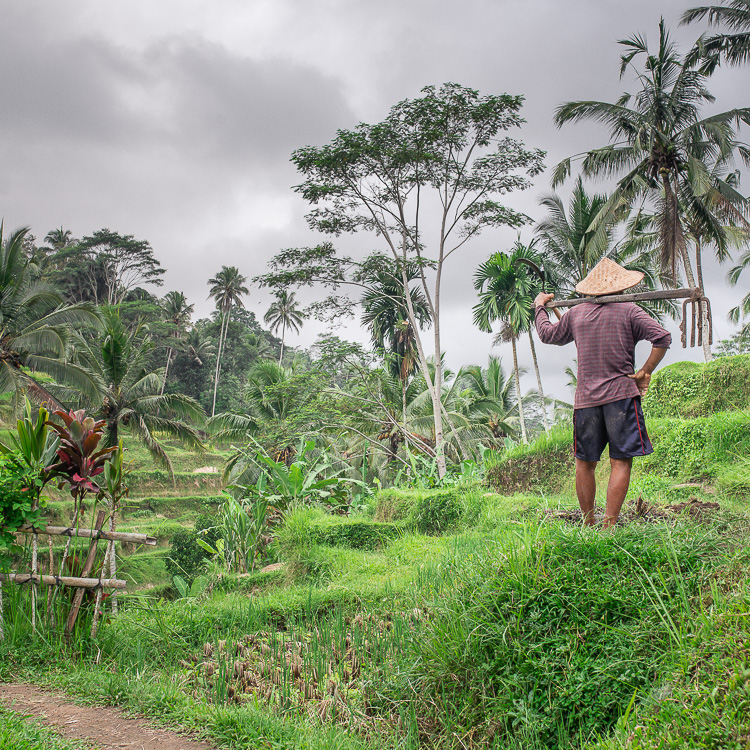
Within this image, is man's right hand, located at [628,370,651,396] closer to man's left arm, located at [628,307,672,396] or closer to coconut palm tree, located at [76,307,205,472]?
man's left arm, located at [628,307,672,396]

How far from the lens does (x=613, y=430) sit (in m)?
3.80

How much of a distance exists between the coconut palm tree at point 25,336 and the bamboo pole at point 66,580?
13.3 meters

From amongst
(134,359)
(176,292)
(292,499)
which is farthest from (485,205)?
(176,292)

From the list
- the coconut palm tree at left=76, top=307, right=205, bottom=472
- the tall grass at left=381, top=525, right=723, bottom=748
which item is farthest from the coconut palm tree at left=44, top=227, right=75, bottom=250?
the tall grass at left=381, top=525, right=723, bottom=748

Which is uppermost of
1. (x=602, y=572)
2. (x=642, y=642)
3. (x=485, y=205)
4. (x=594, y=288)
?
(x=485, y=205)

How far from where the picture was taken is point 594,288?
4.14 metres

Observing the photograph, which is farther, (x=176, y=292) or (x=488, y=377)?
(x=176, y=292)

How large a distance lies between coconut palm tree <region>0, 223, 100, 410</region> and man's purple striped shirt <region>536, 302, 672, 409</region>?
1576 centimetres

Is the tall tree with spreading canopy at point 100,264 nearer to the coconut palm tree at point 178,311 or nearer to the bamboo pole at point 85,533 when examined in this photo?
the coconut palm tree at point 178,311

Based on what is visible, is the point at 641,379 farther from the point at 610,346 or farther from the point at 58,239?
the point at 58,239

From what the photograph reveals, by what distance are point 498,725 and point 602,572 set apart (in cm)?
82

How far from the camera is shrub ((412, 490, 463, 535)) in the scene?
711 cm

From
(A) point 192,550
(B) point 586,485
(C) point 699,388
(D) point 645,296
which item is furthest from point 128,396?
(D) point 645,296

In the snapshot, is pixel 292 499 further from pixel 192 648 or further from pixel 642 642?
pixel 642 642
